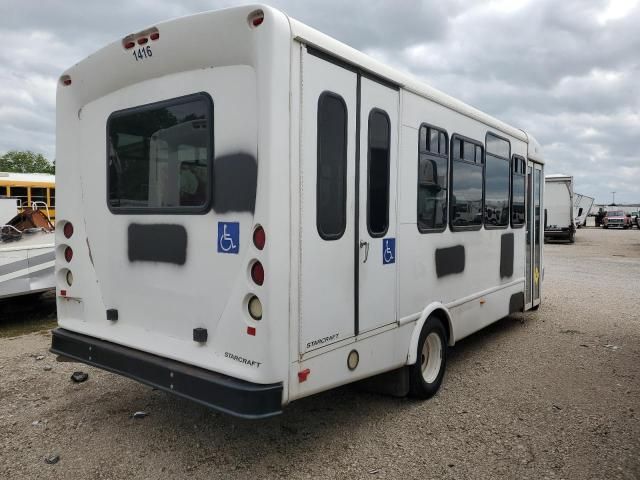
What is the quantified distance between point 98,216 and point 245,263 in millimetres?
1616

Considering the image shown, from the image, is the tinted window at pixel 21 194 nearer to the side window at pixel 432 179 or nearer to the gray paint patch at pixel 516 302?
the gray paint patch at pixel 516 302

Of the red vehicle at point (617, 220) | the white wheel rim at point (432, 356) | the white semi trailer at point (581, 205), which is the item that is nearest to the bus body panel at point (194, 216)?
the white wheel rim at point (432, 356)

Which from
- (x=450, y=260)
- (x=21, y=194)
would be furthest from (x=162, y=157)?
(x=21, y=194)

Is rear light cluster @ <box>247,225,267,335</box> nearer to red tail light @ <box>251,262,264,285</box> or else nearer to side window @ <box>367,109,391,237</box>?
red tail light @ <box>251,262,264,285</box>

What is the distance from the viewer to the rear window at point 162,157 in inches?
132

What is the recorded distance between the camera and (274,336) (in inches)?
117

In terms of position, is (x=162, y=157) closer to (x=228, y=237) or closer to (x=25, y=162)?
(x=228, y=237)

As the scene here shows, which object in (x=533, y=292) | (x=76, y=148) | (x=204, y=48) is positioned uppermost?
(x=204, y=48)

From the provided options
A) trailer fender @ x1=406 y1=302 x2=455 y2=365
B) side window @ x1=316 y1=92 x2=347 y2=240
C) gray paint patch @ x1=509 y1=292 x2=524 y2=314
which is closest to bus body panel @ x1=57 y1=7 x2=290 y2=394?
side window @ x1=316 y1=92 x2=347 y2=240

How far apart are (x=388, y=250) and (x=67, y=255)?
255 cm

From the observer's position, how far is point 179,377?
10.8 feet

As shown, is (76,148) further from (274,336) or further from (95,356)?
(274,336)

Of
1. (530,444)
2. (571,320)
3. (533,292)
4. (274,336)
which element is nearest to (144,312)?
(274,336)

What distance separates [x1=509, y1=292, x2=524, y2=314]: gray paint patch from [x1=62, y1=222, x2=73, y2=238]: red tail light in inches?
203
